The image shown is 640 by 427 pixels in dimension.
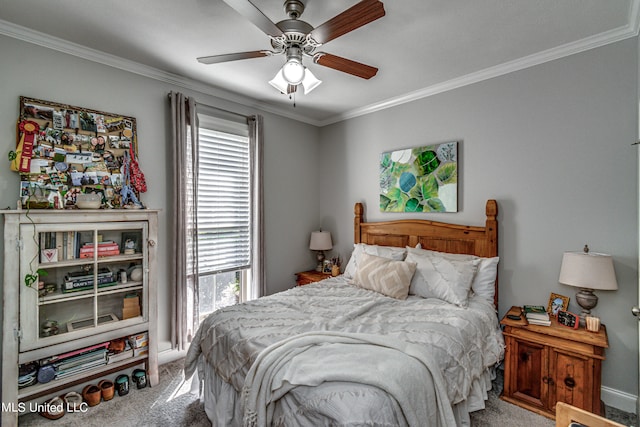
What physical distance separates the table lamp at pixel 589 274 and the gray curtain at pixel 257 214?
281 centimetres

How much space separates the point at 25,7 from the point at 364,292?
317 centimetres

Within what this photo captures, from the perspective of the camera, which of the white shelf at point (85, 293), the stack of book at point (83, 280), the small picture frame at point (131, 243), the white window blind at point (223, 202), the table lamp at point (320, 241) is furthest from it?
the table lamp at point (320, 241)

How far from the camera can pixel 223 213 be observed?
329cm

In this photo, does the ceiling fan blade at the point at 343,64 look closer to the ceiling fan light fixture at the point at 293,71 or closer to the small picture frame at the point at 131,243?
the ceiling fan light fixture at the point at 293,71

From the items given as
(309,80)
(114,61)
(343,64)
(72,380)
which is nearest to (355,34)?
(343,64)

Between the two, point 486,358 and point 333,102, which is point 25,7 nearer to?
point 333,102

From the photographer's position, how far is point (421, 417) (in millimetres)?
1309

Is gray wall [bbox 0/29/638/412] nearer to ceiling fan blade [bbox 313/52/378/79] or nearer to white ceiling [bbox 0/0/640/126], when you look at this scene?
white ceiling [bbox 0/0/640/126]

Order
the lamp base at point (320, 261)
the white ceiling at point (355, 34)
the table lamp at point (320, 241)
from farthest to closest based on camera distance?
1. the lamp base at point (320, 261)
2. the table lamp at point (320, 241)
3. the white ceiling at point (355, 34)

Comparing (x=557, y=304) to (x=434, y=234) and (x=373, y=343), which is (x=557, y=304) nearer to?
(x=434, y=234)

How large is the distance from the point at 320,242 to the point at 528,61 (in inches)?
112

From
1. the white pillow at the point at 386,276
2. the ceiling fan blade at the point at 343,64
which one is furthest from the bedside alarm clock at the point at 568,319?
→ the ceiling fan blade at the point at 343,64

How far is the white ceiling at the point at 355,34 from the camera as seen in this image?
189cm

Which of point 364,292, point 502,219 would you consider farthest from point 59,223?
point 502,219
